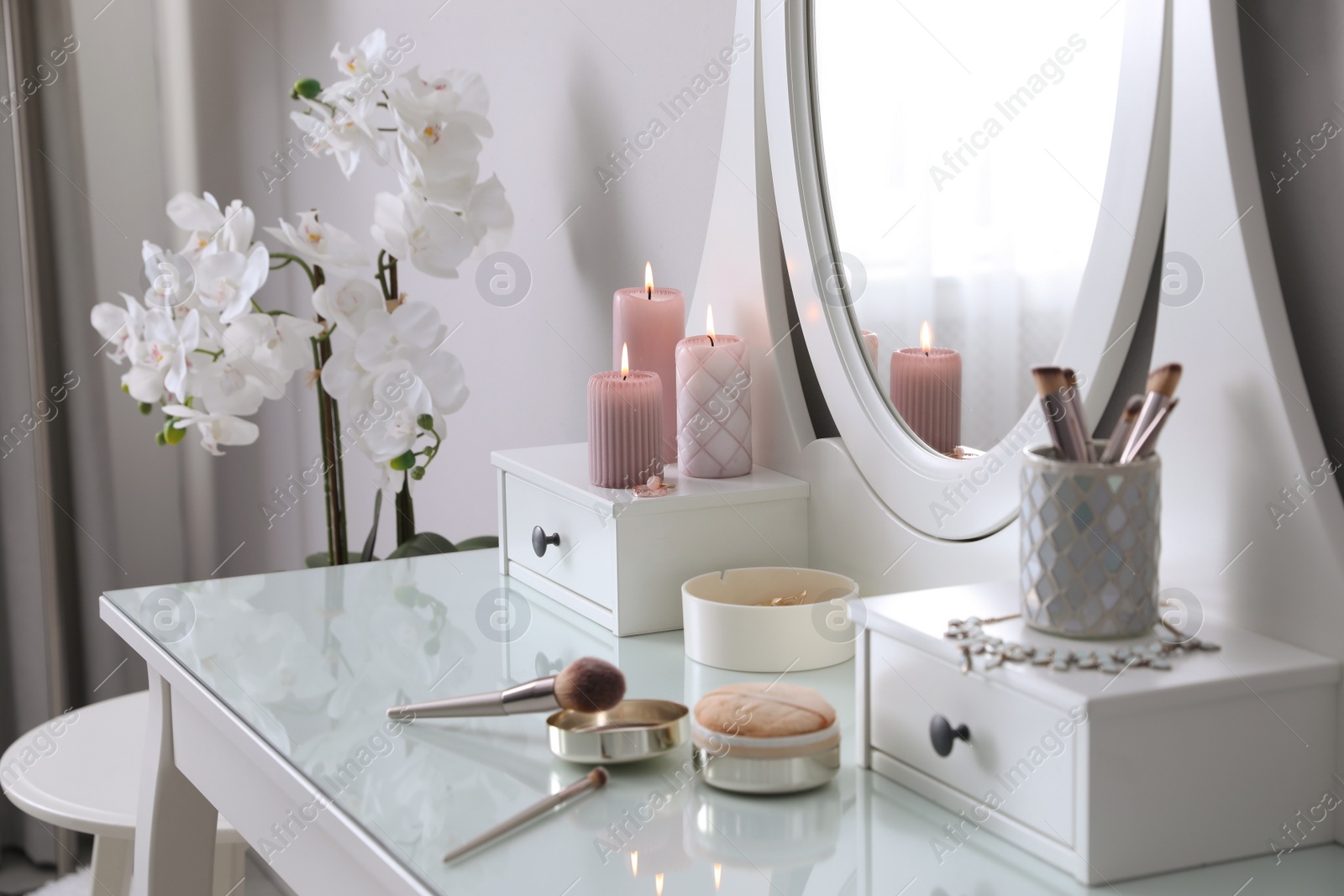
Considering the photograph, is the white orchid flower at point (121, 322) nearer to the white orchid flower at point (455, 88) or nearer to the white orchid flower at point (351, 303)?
the white orchid flower at point (351, 303)

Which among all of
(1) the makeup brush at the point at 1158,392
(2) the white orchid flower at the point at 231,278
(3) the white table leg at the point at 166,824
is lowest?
(3) the white table leg at the point at 166,824

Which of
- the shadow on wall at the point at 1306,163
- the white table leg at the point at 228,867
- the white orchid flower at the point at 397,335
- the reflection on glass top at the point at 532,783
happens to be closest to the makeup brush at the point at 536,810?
the reflection on glass top at the point at 532,783

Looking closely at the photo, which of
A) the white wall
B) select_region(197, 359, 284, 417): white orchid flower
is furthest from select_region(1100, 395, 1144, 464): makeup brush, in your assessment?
select_region(197, 359, 284, 417): white orchid flower

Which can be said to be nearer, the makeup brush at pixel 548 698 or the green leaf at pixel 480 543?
the makeup brush at pixel 548 698

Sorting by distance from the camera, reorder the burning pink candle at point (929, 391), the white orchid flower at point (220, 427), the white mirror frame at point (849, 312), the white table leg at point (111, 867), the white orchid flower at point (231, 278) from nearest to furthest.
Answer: the white mirror frame at point (849, 312), the burning pink candle at point (929, 391), the white orchid flower at point (231, 278), the white orchid flower at point (220, 427), the white table leg at point (111, 867)

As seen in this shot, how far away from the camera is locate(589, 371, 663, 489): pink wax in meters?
1.03

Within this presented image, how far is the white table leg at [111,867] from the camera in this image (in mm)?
1539

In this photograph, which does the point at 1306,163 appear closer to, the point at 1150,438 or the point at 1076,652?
the point at 1150,438

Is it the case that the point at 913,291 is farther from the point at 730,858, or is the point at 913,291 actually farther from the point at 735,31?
the point at 730,858

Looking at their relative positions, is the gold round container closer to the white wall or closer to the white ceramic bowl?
the white ceramic bowl

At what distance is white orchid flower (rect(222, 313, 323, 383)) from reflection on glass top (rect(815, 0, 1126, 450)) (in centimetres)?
61

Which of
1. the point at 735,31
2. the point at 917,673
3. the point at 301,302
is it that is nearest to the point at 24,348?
the point at 301,302

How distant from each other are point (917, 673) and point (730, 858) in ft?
0.49

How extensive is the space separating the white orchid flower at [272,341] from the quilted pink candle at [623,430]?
1.39 feet
